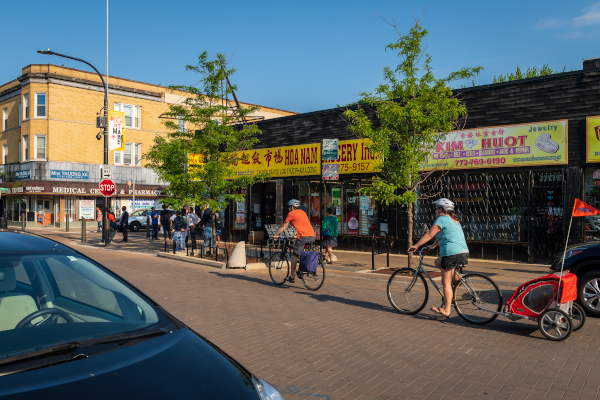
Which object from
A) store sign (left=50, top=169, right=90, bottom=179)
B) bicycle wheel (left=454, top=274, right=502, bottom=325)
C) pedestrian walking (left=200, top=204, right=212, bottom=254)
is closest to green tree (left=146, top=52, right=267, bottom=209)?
pedestrian walking (left=200, top=204, right=212, bottom=254)

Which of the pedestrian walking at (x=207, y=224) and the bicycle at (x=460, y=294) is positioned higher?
the pedestrian walking at (x=207, y=224)

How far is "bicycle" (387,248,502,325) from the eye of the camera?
6.93 m

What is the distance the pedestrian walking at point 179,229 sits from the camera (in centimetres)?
1761

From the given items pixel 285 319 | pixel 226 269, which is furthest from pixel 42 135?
pixel 285 319

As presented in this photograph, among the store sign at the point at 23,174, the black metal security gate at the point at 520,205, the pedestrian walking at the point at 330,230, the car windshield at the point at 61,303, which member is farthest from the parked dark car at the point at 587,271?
the store sign at the point at 23,174

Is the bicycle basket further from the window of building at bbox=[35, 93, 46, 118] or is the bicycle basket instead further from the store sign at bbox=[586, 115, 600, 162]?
the window of building at bbox=[35, 93, 46, 118]

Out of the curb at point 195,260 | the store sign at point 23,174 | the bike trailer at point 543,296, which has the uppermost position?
the store sign at point 23,174

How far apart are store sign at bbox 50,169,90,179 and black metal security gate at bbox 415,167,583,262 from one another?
31.2 metres

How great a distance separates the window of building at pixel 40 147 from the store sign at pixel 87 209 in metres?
4.45

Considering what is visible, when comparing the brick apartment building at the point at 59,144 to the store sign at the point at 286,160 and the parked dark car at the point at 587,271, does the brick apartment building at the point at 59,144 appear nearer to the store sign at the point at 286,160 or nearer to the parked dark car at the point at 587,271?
the store sign at the point at 286,160

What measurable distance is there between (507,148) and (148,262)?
458 inches

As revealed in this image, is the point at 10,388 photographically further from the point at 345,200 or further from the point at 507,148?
the point at 345,200

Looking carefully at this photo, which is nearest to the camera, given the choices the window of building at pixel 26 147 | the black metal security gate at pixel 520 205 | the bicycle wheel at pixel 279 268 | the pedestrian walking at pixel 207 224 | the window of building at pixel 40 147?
the bicycle wheel at pixel 279 268

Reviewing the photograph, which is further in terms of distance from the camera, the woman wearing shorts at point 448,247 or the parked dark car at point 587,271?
the parked dark car at point 587,271
